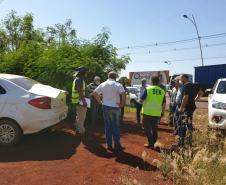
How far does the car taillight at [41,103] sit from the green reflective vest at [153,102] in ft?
7.03

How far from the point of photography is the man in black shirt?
9283mm

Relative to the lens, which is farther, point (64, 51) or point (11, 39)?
point (11, 39)

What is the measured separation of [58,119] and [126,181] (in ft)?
12.5

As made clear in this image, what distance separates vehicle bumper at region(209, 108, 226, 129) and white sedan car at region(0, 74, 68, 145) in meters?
4.06

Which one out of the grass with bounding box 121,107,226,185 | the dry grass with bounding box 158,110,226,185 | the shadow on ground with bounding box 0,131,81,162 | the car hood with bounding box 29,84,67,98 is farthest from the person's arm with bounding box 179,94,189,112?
the car hood with bounding box 29,84,67,98

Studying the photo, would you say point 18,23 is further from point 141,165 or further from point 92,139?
point 141,165

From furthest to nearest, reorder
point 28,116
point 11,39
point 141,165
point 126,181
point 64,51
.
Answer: point 11,39 < point 64,51 < point 28,116 < point 141,165 < point 126,181

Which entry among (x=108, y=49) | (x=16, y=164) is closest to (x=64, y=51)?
(x=108, y=49)

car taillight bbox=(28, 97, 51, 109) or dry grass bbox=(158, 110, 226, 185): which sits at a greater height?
Answer: car taillight bbox=(28, 97, 51, 109)

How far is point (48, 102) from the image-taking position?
9414 millimetres

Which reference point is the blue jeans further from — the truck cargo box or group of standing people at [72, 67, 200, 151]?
the truck cargo box

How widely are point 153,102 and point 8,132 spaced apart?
326 cm

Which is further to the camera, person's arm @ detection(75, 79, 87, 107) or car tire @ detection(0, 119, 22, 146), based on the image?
person's arm @ detection(75, 79, 87, 107)

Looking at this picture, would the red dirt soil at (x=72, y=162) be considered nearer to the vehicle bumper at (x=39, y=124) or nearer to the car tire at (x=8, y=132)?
the car tire at (x=8, y=132)
